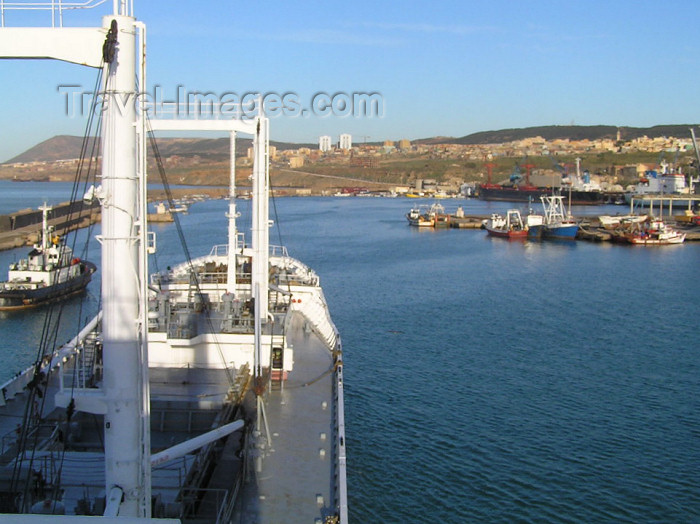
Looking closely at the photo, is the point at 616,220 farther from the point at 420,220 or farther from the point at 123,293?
the point at 123,293

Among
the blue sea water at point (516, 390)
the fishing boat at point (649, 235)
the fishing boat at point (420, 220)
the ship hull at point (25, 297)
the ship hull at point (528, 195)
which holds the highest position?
the ship hull at point (528, 195)

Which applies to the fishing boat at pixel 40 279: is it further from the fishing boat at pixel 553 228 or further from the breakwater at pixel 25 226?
the fishing boat at pixel 553 228

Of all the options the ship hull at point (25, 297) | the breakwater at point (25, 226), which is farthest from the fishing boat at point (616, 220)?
the ship hull at point (25, 297)

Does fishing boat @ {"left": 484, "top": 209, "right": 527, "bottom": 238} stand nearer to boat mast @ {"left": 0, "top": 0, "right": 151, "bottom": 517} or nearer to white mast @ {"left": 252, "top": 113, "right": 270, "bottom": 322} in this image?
white mast @ {"left": 252, "top": 113, "right": 270, "bottom": 322}

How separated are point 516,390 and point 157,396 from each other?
8.61 meters

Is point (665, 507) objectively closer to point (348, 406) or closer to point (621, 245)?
point (348, 406)

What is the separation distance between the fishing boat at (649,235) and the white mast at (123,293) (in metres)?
47.1

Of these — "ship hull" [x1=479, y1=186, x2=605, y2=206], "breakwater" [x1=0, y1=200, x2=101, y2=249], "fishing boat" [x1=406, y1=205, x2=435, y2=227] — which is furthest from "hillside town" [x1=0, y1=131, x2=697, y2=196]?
"breakwater" [x1=0, y1=200, x2=101, y2=249]

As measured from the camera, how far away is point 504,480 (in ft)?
36.5

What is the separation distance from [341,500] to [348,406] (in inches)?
289

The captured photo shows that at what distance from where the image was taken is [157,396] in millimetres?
9273

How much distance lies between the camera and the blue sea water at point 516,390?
10.7 meters

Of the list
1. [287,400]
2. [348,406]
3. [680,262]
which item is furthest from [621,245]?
[287,400]

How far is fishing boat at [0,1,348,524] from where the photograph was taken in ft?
15.9
